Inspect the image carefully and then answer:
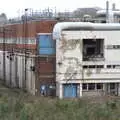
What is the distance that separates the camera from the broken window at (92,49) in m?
40.0

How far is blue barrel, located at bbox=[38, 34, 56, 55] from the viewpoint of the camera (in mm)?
39625

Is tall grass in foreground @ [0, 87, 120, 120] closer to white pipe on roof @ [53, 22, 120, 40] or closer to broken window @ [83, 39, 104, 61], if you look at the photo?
white pipe on roof @ [53, 22, 120, 40]

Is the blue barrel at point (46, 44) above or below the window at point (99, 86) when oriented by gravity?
above

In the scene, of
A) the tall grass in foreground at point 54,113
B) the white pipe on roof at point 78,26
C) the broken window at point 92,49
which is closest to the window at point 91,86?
the broken window at point 92,49

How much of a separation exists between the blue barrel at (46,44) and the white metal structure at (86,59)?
1.88 ft

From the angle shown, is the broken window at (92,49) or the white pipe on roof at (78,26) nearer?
the white pipe on roof at (78,26)

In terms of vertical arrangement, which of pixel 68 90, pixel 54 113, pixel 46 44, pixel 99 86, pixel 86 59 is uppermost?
pixel 46 44

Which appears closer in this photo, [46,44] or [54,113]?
[54,113]

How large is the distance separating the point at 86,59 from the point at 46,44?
3.49m

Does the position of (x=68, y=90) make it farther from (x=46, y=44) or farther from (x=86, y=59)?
(x=46, y=44)

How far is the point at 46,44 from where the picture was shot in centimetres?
3969

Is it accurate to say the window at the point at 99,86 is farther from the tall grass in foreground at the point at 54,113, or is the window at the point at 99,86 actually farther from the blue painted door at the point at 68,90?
the tall grass in foreground at the point at 54,113

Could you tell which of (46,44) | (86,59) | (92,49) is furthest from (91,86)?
(46,44)

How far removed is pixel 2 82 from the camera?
55.4 meters
